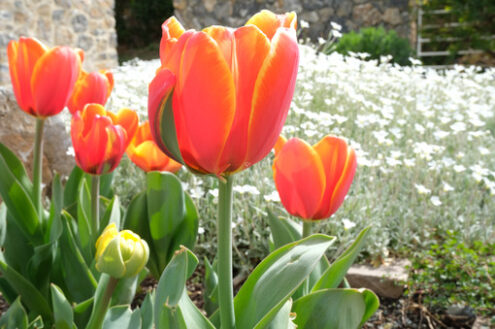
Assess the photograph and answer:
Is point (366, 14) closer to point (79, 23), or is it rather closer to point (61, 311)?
point (79, 23)

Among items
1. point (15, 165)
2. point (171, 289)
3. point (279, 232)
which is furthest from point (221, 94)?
point (15, 165)

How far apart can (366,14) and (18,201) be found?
9.50m

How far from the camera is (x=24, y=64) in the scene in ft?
4.23

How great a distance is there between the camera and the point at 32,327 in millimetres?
1248

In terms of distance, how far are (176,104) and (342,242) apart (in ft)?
6.11

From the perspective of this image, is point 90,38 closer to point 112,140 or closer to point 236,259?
point 236,259

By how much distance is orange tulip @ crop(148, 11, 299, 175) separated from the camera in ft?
2.10

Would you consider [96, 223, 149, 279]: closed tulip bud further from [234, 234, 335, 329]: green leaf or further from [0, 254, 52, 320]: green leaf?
[0, 254, 52, 320]: green leaf

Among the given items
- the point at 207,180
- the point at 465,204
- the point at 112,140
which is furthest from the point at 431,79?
the point at 112,140

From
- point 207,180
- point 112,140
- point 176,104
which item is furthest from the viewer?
point 207,180

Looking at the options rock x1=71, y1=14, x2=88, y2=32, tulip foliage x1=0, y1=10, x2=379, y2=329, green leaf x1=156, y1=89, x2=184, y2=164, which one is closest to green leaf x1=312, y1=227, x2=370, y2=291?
tulip foliage x1=0, y1=10, x2=379, y2=329

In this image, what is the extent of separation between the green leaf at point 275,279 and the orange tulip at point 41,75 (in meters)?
0.70

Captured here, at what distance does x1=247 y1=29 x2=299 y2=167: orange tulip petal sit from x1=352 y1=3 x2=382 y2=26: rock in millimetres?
9912

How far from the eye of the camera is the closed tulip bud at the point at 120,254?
30.7 inches
